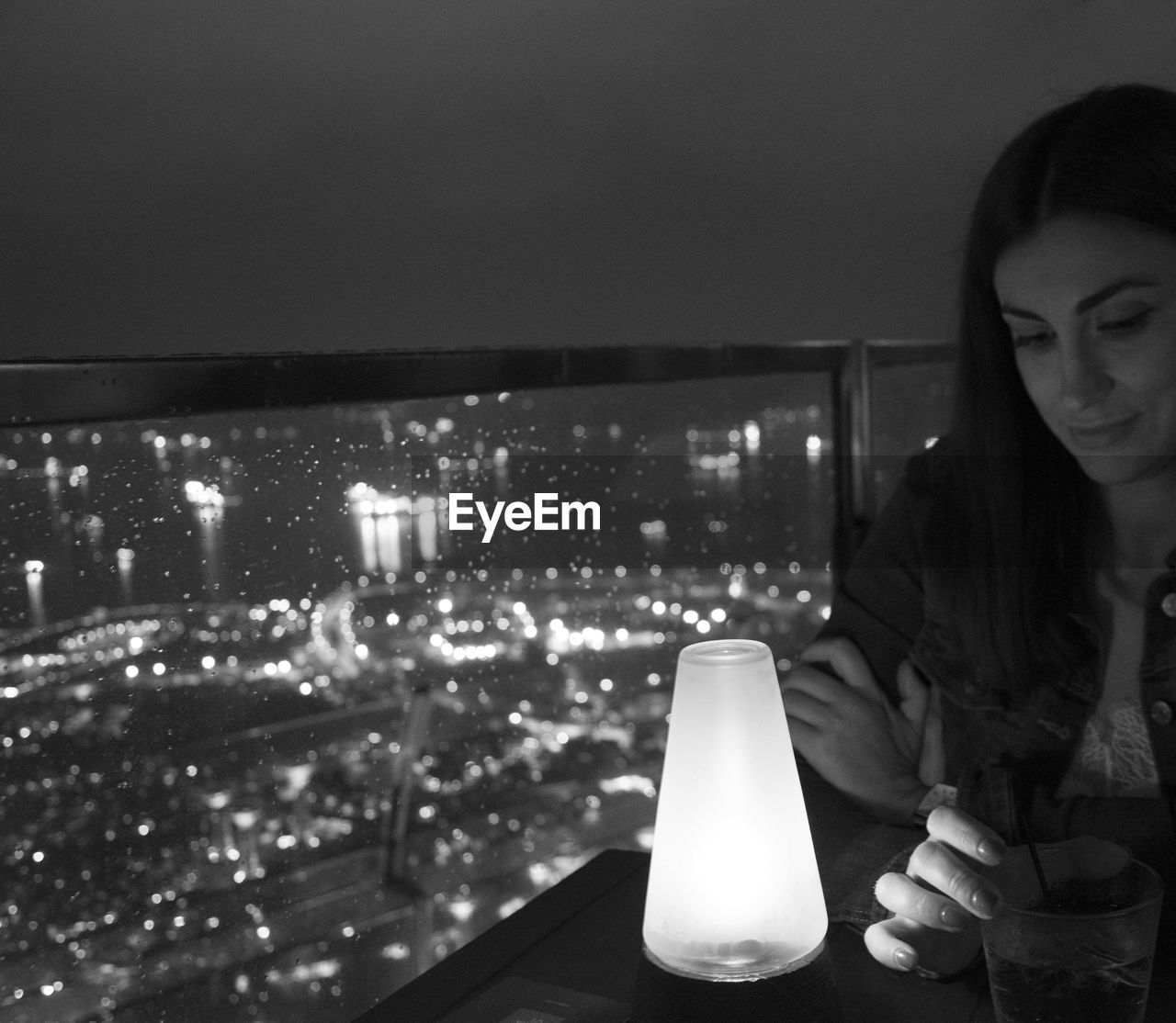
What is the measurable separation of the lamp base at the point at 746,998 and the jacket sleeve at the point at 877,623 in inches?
10.9

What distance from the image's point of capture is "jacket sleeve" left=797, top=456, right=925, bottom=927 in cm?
104

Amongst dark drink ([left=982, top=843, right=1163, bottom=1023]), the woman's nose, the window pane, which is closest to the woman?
the woman's nose

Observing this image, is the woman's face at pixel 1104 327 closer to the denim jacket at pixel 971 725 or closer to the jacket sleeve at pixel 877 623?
the denim jacket at pixel 971 725

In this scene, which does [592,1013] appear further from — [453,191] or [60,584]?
[453,191]

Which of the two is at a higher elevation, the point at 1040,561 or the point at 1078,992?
the point at 1040,561

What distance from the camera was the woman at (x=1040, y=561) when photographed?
1155mm

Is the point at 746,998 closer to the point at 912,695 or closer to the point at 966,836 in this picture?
the point at 966,836

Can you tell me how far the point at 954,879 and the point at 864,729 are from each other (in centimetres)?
42

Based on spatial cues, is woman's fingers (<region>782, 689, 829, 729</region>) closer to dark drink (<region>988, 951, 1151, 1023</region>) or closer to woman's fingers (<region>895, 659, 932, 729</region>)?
woman's fingers (<region>895, 659, 932, 729</region>)

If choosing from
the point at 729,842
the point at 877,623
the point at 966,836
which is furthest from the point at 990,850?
the point at 877,623

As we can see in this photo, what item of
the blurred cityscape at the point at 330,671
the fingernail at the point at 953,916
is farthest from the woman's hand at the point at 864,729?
the blurred cityscape at the point at 330,671

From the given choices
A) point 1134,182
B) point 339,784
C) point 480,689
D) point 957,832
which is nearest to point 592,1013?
point 957,832

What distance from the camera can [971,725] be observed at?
1.29 meters

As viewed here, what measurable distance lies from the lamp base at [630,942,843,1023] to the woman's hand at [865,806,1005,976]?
106 millimetres
